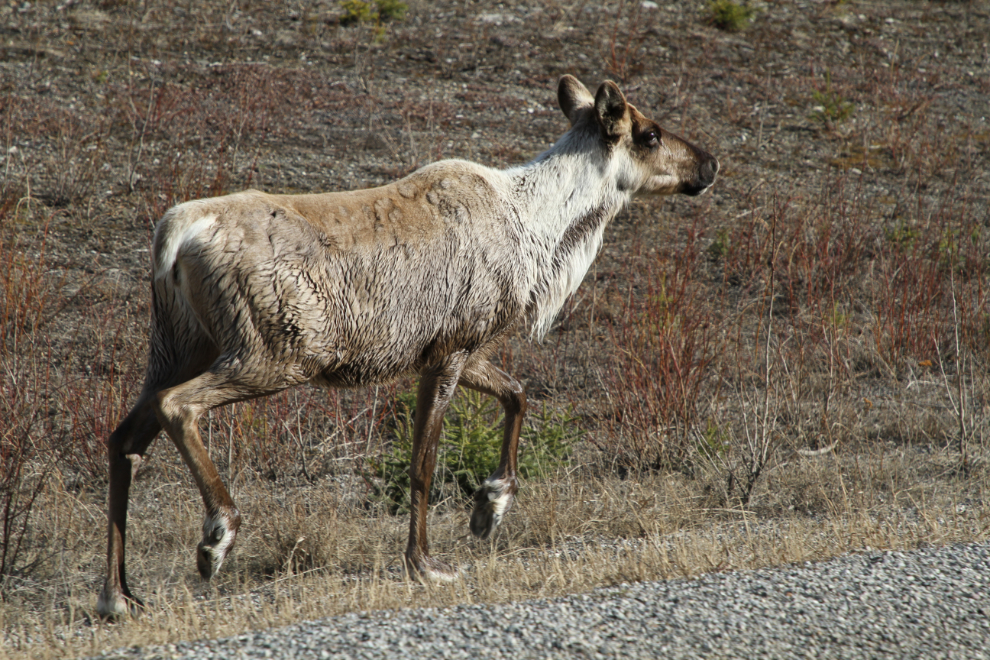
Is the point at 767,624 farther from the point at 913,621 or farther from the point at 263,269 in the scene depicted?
the point at 263,269

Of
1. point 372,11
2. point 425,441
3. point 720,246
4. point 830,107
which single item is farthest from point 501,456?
point 372,11

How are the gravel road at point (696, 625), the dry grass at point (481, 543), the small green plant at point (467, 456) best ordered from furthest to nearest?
the small green plant at point (467, 456) < the dry grass at point (481, 543) < the gravel road at point (696, 625)

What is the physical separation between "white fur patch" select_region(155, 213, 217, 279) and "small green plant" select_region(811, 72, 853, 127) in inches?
475

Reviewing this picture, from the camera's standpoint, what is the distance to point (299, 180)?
37.4 ft

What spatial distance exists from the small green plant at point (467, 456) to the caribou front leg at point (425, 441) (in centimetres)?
102

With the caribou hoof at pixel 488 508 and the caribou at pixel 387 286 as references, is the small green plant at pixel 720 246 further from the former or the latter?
the caribou hoof at pixel 488 508

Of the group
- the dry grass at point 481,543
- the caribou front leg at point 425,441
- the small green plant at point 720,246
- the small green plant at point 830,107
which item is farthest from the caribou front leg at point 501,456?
the small green plant at point 830,107

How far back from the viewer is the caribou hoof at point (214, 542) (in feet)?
14.4

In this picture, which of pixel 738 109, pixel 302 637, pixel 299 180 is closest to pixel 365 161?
pixel 299 180

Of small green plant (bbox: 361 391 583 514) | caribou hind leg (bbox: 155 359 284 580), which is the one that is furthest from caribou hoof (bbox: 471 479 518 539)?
caribou hind leg (bbox: 155 359 284 580)

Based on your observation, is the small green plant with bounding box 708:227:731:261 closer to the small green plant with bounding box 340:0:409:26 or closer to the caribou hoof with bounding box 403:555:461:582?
the caribou hoof with bounding box 403:555:461:582

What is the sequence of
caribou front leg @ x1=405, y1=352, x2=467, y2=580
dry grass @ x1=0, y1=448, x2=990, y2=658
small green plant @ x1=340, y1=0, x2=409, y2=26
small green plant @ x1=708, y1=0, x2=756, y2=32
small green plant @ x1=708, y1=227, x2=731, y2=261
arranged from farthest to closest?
small green plant @ x1=708, y1=0, x2=756, y2=32 < small green plant @ x1=340, y1=0, x2=409, y2=26 < small green plant @ x1=708, y1=227, x2=731, y2=261 < caribou front leg @ x1=405, y1=352, x2=467, y2=580 < dry grass @ x1=0, y1=448, x2=990, y2=658

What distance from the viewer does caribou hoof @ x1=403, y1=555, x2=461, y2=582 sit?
16.7 feet

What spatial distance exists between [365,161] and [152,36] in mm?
5528
